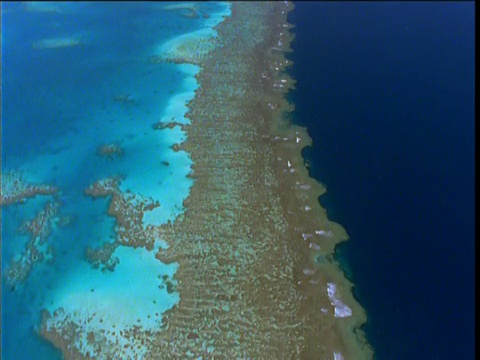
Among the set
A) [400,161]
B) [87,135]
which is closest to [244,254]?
[400,161]

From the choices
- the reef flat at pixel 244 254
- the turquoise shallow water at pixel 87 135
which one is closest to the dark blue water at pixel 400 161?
the reef flat at pixel 244 254

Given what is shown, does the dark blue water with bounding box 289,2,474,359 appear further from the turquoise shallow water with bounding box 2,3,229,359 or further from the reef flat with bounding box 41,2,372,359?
the turquoise shallow water with bounding box 2,3,229,359

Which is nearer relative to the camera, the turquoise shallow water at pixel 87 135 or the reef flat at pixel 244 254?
the reef flat at pixel 244 254

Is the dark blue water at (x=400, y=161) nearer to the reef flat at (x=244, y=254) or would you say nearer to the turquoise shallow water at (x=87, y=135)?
the reef flat at (x=244, y=254)

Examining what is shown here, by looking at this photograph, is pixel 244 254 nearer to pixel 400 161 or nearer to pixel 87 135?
pixel 400 161

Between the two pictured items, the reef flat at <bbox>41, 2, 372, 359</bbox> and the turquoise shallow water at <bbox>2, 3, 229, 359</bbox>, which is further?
the turquoise shallow water at <bbox>2, 3, 229, 359</bbox>

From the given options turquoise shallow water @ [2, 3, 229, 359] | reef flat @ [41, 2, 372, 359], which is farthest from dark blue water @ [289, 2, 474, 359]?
turquoise shallow water @ [2, 3, 229, 359]
